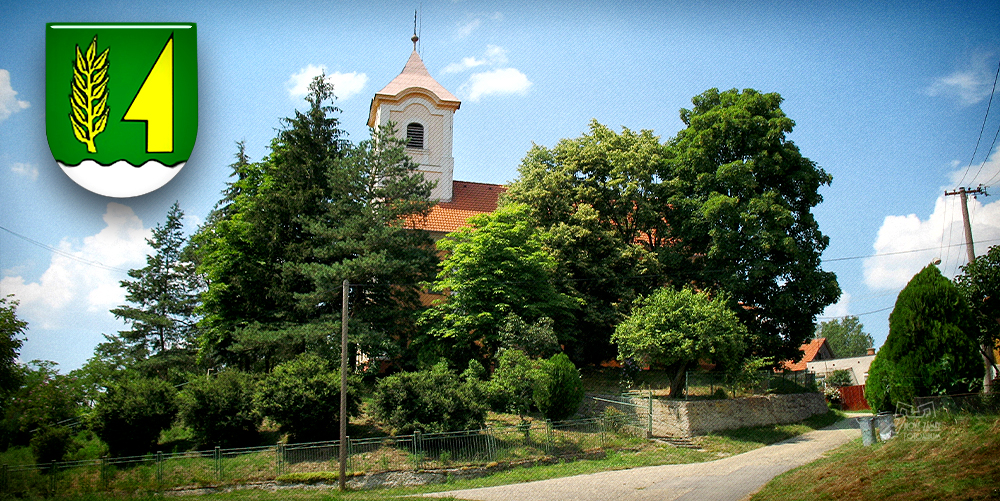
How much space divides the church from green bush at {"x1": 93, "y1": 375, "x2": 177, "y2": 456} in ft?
62.4

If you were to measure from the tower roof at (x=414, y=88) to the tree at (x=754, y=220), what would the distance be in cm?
1586

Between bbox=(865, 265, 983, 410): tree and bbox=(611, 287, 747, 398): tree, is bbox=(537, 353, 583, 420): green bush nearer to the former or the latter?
bbox=(611, 287, 747, 398): tree

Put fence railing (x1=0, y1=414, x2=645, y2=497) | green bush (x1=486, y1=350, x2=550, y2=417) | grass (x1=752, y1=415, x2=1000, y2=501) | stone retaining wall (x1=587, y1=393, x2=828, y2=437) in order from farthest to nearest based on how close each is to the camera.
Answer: stone retaining wall (x1=587, y1=393, x2=828, y2=437), green bush (x1=486, y1=350, x2=550, y2=417), fence railing (x1=0, y1=414, x2=645, y2=497), grass (x1=752, y1=415, x2=1000, y2=501)

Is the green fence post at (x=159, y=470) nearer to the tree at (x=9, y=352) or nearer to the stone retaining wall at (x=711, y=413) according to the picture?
the tree at (x=9, y=352)

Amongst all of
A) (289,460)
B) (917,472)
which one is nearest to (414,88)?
(289,460)

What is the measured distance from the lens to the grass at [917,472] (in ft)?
32.0

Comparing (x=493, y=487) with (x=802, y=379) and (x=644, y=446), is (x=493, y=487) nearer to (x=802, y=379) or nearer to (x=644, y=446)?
(x=644, y=446)

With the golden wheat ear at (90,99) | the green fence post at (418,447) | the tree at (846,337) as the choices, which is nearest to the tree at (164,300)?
the green fence post at (418,447)

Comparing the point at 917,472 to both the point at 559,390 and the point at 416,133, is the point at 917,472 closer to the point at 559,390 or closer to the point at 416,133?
the point at 559,390

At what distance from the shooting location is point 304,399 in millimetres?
19672

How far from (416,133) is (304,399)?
22.3m

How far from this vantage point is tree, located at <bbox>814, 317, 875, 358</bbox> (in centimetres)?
9100

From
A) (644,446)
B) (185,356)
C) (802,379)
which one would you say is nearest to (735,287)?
(802,379)

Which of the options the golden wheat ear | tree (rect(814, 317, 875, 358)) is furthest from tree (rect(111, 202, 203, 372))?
tree (rect(814, 317, 875, 358))
